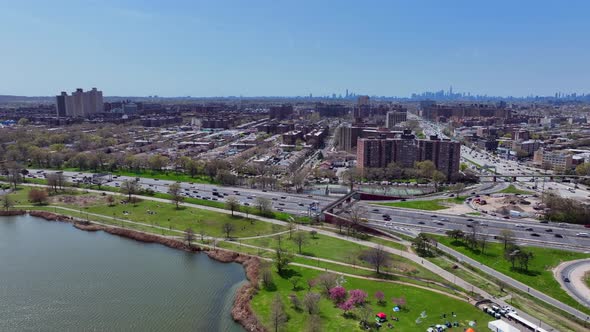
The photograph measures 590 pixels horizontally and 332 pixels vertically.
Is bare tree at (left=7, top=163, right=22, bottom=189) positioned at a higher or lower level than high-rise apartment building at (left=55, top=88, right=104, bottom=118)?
lower

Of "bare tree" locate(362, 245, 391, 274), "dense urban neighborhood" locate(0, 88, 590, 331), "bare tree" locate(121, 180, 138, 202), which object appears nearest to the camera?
"dense urban neighborhood" locate(0, 88, 590, 331)

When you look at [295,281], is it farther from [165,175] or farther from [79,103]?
[79,103]

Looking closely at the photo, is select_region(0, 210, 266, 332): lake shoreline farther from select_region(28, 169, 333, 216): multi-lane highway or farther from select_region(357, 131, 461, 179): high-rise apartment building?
select_region(357, 131, 461, 179): high-rise apartment building

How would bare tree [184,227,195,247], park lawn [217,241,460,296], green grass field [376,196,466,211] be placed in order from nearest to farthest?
1. park lawn [217,241,460,296]
2. bare tree [184,227,195,247]
3. green grass field [376,196,466,211]

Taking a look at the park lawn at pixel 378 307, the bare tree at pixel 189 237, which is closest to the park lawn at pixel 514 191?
the park lawn at pixel 378 307

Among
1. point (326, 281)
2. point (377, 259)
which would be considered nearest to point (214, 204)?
point (377, 259)

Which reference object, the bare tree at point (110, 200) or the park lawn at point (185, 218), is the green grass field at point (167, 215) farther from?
the bare tree at point (110, 200)

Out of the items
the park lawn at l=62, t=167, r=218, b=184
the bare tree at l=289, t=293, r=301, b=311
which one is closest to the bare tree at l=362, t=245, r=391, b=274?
the bare tree at l=289, t=293, r=301, b=311
